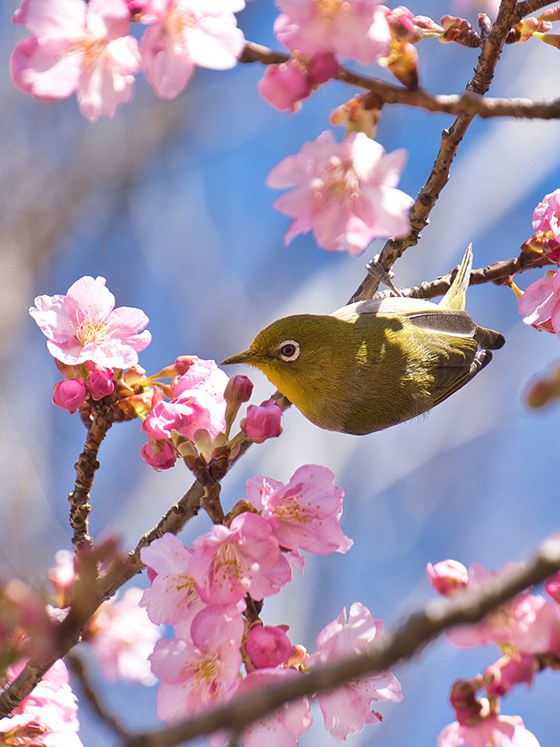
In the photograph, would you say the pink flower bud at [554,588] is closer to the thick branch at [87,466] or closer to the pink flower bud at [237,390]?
the pink flower bud at [237,390]

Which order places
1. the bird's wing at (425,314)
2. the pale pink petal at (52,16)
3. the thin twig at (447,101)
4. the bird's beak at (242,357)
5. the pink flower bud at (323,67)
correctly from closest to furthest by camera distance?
the thin twig at (447,101) < the pink flower bud at (323,67) < the pale pink petal at (52,16) < the bird's beak at (242,357) < the bird's wing at (425,314)

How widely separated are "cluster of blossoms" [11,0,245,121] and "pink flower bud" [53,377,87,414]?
2.27 feet

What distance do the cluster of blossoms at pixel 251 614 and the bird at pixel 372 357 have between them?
122cm


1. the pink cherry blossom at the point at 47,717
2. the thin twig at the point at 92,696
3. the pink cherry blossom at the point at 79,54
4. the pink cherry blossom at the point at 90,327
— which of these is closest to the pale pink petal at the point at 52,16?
the pink cherry blossom at the point at 79,54

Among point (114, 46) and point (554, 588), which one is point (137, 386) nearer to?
point (114, 46)

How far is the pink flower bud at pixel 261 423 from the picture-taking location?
67.0 inches

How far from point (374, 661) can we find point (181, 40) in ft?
3.84

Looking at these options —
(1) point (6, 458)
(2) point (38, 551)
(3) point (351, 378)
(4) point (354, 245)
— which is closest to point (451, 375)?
(3) point (351, 378)

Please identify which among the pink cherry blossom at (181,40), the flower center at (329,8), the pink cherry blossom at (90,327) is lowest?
the pink cherry blossom at (90,327)

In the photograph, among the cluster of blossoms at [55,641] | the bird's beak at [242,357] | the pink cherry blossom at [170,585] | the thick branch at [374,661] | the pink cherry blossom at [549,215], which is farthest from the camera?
the bird's beak at [242,357]

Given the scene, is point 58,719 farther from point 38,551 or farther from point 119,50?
point 38,551

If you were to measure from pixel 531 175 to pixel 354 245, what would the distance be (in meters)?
6.84

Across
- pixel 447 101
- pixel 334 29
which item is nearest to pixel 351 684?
pixel 447 101

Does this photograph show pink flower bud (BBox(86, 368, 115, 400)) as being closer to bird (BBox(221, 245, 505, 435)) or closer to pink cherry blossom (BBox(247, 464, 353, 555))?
pink cherry blossom (BBox(247, 464, 353, 555))
